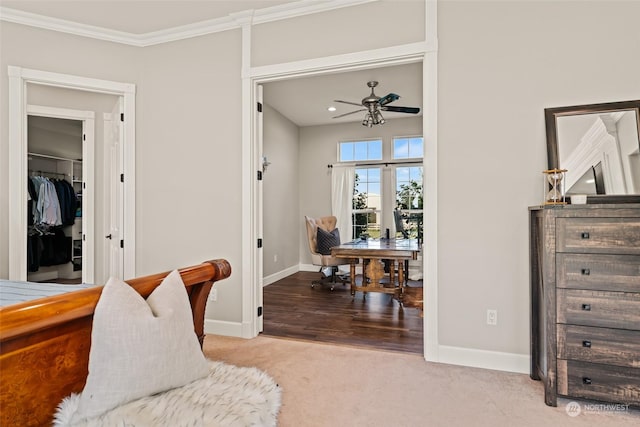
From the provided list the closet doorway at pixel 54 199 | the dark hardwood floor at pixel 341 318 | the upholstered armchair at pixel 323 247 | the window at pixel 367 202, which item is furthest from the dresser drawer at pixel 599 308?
the closet doorway at pixel 54 199

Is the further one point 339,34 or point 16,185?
point 16,185

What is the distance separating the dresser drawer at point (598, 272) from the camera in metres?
1.84

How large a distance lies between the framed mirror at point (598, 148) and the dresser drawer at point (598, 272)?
0.46 metres

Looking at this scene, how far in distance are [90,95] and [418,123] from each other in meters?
4.90

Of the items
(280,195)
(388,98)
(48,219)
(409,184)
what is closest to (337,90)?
(388,98)

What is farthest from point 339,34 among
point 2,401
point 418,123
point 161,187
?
point 418,123

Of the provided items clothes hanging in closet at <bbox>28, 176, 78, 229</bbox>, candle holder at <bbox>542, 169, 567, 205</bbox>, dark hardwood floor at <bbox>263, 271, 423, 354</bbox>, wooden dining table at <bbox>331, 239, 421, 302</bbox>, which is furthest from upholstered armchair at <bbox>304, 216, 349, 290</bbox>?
clothes hanging in closet at <bbox>28, 176, 78, 229</bbox>

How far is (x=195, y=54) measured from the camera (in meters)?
3.19

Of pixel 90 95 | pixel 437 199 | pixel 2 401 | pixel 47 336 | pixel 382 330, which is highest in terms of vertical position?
pixel 90 95

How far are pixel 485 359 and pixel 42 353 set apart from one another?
2.53m

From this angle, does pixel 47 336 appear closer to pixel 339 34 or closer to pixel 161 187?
pixel 161 187

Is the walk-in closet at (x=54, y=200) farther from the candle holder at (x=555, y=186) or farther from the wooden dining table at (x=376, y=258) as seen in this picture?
the candle holder at (x=555, y=186)

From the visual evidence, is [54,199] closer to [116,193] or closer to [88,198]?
[88,198]

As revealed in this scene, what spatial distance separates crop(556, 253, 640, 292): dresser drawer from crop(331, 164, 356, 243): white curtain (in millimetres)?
4528
